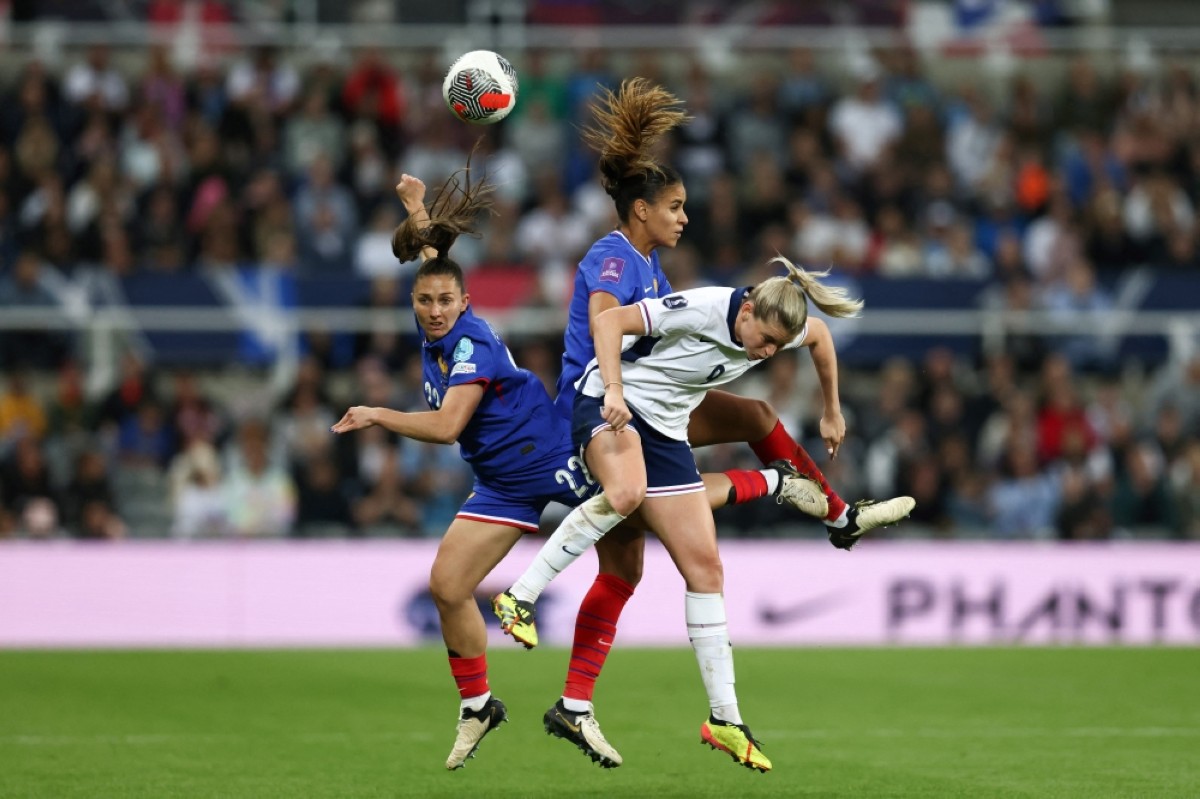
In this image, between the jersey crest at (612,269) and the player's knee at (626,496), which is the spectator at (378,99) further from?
the player's knee at (626,496)

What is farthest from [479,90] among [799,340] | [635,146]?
[799,340]

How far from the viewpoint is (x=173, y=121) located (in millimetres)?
16688

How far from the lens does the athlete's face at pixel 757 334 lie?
273 inches

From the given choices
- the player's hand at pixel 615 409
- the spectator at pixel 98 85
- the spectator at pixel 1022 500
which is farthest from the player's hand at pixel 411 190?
the spectator at pixel 98 85

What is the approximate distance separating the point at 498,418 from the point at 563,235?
843cm

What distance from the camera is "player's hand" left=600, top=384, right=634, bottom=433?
21.9 ft

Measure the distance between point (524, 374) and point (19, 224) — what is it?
9.21 meters

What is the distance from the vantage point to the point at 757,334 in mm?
6953

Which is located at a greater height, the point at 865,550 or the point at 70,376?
the point at 70,376

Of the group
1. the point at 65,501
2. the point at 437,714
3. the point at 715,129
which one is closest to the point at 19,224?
the point at 65,501

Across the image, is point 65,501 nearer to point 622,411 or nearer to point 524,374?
point 524,374

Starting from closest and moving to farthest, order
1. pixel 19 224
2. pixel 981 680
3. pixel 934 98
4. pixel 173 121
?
pixel 981 680
pixel 19 224
pixel 173 121
pixel 934 98

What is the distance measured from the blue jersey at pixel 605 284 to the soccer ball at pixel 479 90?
948 millimetres

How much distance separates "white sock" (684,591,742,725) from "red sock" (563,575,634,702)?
1.54 ft
